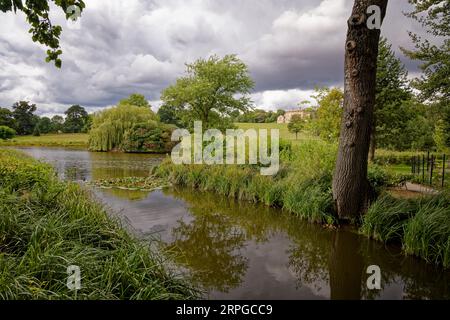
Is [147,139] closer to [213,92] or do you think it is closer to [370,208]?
[213,92]

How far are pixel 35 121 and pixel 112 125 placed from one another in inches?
1284

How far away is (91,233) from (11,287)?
152 cm

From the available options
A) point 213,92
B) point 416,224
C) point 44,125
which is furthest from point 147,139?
point 44,125

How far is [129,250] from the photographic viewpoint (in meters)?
3.47

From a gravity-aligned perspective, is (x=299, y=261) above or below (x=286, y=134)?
below

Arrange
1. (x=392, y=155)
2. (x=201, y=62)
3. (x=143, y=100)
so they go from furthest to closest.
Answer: (x=143, y=100), (x=201, y=62), (x=392, y=155)

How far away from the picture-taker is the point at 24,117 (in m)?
53.0

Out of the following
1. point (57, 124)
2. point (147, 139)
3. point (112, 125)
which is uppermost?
point (57, 124)

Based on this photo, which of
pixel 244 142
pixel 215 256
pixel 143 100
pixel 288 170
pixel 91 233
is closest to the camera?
pixel 91 233

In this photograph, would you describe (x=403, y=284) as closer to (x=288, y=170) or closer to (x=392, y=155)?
(x=288, y=170)

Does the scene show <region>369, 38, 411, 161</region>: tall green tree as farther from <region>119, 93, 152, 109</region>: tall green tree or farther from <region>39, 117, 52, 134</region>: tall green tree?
<region>39, 117, 52, 134</region>: tall green tree

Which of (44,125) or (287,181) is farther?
(44,125)

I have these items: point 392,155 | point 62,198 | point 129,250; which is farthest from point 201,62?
point 129,250

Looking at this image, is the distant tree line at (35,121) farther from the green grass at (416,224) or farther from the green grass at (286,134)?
the green grass at (416,224)
